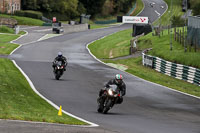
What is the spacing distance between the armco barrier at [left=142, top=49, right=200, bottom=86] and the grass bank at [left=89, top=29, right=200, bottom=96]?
50 cm

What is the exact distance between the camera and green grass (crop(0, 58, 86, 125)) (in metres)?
15.6

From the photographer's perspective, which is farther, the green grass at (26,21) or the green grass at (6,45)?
the green grass at (26,21)

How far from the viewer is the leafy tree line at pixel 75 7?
381 feet

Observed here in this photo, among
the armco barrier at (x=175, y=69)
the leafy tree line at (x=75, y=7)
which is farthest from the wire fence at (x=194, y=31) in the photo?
the leafy tree line at (x=75, y=7)

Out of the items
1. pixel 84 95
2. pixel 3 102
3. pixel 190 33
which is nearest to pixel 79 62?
pixel 190 33

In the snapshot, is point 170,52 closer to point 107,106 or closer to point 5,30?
point 107,106

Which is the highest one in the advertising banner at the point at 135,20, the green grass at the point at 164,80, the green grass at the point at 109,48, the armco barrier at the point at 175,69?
the advertising banner at the point at 135,20

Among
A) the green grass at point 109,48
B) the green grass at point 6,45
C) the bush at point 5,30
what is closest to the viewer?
the green grass at point 6,45

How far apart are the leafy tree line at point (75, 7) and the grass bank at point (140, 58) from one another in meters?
41.3

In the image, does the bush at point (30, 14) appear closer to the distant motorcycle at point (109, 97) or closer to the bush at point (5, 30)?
the bush at point (5, 30)

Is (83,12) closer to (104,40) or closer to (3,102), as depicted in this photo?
(104,40)

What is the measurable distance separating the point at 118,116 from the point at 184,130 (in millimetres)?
3384

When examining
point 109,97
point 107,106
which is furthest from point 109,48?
point 109,97

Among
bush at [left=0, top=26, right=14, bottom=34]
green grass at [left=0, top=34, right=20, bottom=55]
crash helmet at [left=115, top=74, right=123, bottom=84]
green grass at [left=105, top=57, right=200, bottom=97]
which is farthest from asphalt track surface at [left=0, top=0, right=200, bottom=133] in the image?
bush at [left=0, top=26, right=14, bottom=34]
